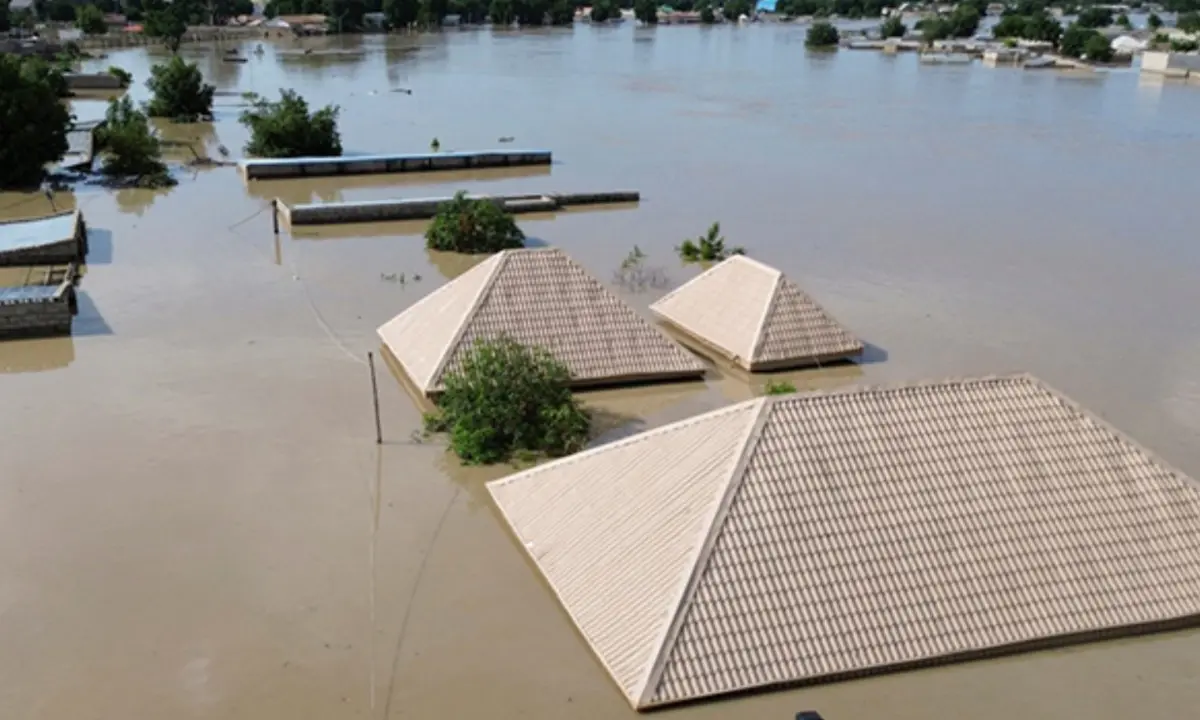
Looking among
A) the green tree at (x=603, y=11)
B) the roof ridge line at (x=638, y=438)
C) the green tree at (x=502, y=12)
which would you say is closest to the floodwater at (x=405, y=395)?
the roof ridge line at (x=638, y=438)

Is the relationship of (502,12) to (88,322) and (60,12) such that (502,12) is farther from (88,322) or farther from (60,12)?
(88,322)

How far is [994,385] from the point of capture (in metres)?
9.41

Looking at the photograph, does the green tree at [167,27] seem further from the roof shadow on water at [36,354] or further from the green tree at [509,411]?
the green tree at [509,411]

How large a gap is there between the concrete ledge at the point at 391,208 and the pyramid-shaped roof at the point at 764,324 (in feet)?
25.6

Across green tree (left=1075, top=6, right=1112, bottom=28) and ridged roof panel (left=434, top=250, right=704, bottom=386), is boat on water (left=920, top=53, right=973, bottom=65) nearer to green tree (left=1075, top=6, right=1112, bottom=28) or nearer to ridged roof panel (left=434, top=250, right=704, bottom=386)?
green tree (left=1075, top=6, right=1112, bottom=28)

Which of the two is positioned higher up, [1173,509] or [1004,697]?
[1173,509]

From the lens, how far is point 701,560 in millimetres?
7875

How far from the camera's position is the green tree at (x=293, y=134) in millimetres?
28344

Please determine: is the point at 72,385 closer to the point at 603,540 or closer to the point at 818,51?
the point at 603,540

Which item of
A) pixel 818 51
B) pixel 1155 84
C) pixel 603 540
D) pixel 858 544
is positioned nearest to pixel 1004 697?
pixel 858 544

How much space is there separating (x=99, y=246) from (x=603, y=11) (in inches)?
3661

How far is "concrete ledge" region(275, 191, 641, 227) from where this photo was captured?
2172 centimetres

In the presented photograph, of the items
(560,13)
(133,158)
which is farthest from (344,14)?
(133,158)

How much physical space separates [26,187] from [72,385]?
45.8ft
